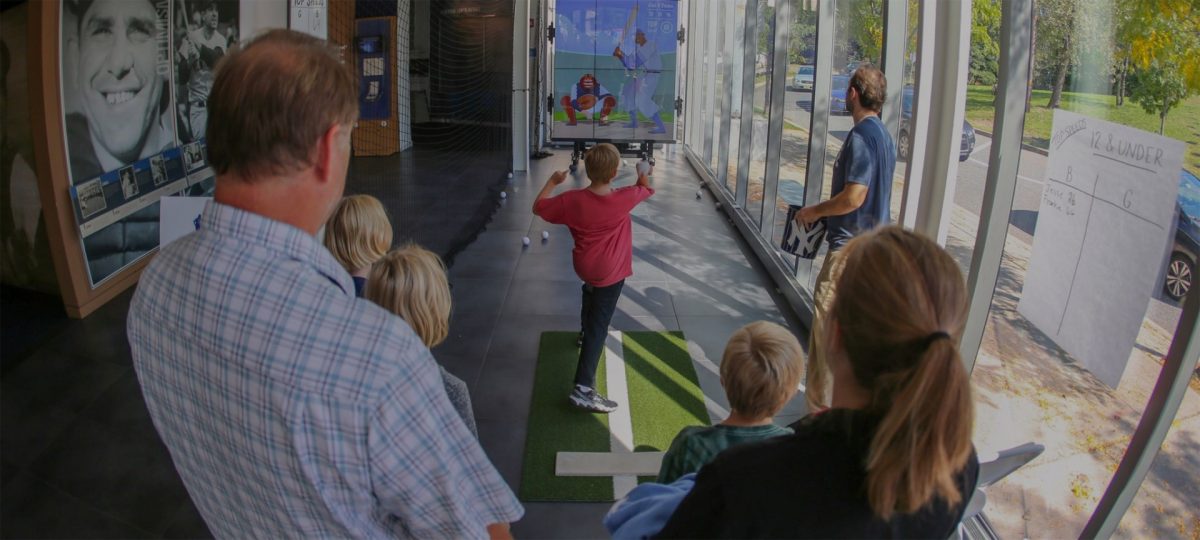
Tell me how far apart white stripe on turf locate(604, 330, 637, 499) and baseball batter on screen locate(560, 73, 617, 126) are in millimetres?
6090

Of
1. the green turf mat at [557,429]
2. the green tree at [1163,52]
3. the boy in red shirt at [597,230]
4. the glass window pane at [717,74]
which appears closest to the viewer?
the green tree at [1163,52]

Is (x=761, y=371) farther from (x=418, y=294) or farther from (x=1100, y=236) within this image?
(x=1100, y=236)

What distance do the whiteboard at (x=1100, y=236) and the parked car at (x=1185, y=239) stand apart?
33mm

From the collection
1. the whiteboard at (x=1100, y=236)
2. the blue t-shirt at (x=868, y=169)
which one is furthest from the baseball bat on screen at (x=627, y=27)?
the whiteboard at (x=1100, y=236)

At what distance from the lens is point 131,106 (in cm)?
546

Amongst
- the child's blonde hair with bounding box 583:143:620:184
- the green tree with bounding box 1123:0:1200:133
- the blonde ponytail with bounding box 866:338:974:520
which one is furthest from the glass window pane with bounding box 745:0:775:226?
the blonde ponytail with bounding box 866:338:974:520

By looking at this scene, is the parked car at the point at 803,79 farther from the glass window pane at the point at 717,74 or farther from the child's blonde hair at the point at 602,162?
the glass window pane at the point at 717,74

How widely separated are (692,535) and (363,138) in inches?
445

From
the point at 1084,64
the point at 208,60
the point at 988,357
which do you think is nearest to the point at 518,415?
the point at 988,357

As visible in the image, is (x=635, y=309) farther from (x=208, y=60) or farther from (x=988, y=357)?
(x=208, y=60)

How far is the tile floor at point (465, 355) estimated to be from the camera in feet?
10.6

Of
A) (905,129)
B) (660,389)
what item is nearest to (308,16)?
(660,389)

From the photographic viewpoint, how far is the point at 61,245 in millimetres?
5027

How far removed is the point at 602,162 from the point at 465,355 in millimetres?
1715
